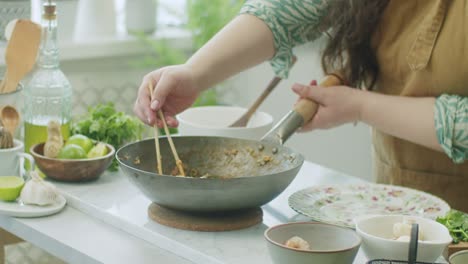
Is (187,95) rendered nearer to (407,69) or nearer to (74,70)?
(407,69)

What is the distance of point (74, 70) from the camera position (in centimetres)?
311

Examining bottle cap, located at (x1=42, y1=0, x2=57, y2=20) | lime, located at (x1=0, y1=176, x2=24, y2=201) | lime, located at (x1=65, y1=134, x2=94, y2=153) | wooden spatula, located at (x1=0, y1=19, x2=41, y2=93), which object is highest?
bottle cap, located at (x1=42, y1=0, x2=57, y2=20)

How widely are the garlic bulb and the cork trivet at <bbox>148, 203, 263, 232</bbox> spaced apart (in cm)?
20

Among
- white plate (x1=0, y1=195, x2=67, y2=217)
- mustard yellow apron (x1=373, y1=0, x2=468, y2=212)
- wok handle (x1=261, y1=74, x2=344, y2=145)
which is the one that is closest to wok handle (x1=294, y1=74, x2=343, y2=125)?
wok handle (x1=261, y1=74, x2=344, y2=145)

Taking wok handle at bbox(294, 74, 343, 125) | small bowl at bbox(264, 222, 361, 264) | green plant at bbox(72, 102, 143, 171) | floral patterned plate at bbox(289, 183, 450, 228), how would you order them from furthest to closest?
1. green plant at bbox(72, 102, 143, 171)
2. wok handle at bbox(294, 74, 343, 125)
3. floral patterned plate at bbox(289, 183, 450, 228)
4. small bowl at bbox(264, 222, 361, 264)

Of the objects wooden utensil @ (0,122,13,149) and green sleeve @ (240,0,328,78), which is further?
green sleeve @ (240,0,328,78)

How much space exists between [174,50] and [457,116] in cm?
178

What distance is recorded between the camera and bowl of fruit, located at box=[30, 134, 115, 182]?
1.73 meters

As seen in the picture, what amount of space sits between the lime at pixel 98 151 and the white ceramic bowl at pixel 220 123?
19 centimetres

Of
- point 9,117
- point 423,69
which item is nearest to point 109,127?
point 9,117

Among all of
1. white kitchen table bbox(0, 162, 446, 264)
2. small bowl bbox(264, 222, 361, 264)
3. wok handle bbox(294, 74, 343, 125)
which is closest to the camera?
small bowl bbox(264, 222, 361, 264)

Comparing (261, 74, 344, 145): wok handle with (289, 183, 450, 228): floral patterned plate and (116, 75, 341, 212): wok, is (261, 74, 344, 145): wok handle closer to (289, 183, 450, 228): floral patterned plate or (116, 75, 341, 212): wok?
(116, 75, 341, 212): wok

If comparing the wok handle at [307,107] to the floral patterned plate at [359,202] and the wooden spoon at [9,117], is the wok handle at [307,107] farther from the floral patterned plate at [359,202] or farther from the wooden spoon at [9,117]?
the wooden spoon at [9,117]

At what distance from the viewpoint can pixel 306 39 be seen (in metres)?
2.00
